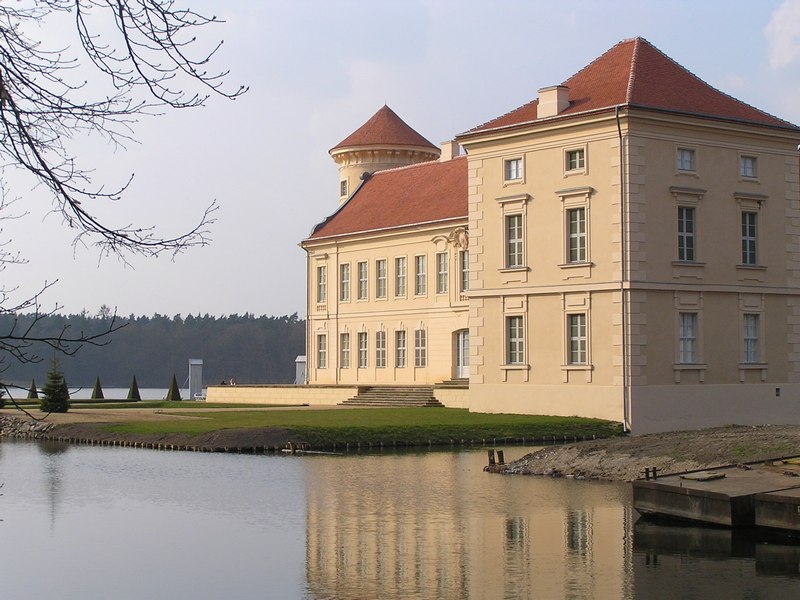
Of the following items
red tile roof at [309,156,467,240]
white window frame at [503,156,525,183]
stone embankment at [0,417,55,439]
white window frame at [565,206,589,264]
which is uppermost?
red tile roof at [309,156,467,240]

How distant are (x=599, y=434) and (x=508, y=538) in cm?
1955

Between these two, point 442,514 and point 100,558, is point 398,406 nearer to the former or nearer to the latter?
point 442,514

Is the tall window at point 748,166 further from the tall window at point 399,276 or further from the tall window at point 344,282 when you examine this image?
the tall window at point 344,282

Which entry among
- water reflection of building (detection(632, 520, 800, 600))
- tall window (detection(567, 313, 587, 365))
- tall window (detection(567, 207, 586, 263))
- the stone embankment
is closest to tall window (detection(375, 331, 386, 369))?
tall window (detection(567, 313, 587, 365))

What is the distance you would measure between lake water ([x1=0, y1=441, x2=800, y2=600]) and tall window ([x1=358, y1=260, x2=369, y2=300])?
32.2m

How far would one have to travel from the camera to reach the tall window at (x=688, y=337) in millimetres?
39906

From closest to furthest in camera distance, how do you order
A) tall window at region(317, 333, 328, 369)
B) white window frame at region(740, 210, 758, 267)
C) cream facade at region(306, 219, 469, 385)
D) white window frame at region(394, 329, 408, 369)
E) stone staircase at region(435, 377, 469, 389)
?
white window frame at region(740, 210, 758, 267) < stone staircase at region(435, 377, 469, 389) < cream facade at region(306, 219, 469, 385) < white window frame at region(394, 329, 408, 369) < tall window at region(317, 333, 328, 369)

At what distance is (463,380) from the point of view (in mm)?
51062

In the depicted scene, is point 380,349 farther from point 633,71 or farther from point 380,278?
point 633,71

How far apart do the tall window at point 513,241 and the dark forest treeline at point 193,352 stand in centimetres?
10175

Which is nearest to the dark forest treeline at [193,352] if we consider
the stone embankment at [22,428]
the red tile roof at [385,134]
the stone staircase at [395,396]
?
the red tile roof at [385,134]

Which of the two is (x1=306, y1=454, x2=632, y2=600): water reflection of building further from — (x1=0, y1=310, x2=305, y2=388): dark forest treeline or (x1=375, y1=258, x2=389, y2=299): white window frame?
(x1=0, y1=310, x2=305, y2=388): dark forest treeline

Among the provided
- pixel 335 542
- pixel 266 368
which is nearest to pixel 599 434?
pixel 335 542

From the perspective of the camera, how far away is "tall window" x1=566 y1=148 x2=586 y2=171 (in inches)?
1581
